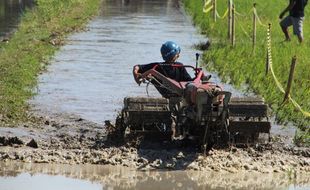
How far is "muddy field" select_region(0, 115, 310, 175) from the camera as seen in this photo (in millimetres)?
8961

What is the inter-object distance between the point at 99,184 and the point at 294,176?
7.16 ft

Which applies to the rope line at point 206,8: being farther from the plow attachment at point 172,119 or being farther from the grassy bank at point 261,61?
the plow attachment at point 172,119

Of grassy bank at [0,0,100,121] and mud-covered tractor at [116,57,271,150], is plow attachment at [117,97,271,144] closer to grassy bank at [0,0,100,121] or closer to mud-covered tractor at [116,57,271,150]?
mud-covered tractor at [116,57,271,150]

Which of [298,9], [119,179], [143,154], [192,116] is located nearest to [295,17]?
[298,9]

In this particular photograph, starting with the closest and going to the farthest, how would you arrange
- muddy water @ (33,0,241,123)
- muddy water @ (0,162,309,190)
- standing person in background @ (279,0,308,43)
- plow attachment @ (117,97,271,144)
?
muddy water @ (0,162,309,190) → plow attachment @ (117,97,271,144) → muddy water @ (33,0,241,123) → standing person in background @ (279,0,308,43)

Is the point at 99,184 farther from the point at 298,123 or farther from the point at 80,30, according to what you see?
the point at 80,30

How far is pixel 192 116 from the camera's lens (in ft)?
30.3

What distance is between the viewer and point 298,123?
1166cm

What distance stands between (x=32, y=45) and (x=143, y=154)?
35.9ft

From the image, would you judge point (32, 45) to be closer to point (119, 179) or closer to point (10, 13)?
point (10, 13)

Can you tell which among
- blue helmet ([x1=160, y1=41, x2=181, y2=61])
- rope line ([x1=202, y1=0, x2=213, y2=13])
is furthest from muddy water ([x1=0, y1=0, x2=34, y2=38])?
blue helmet ([x1=160, y1=41, x2=181, y2=61])

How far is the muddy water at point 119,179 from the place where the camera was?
810 centimetres

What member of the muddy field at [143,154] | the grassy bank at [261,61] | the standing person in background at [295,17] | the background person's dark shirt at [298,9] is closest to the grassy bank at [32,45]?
the muddy field at [143,154]

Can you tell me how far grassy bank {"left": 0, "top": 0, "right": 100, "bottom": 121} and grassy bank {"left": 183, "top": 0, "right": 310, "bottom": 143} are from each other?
3869 millimetres
